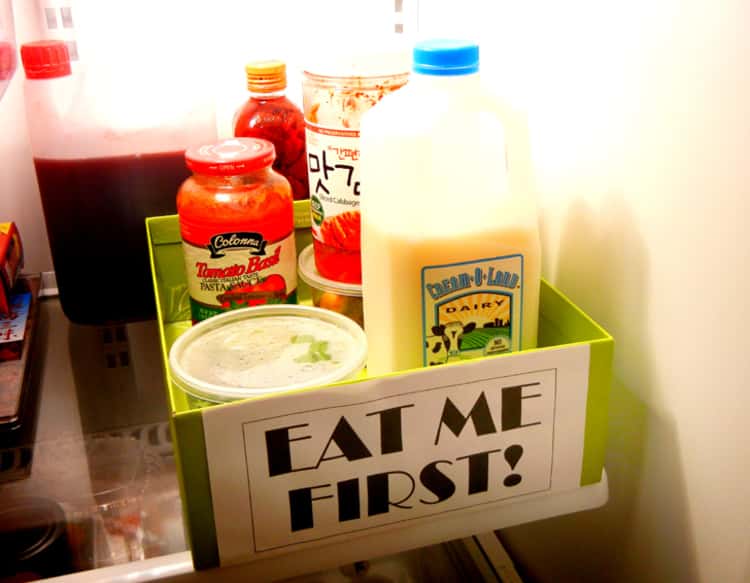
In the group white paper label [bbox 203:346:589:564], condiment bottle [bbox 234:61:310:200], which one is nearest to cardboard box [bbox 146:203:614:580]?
white paper label [bbox 203:346:589:564]

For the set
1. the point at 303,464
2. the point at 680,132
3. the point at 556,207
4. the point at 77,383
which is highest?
the point at 680,132

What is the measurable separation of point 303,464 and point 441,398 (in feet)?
0.39

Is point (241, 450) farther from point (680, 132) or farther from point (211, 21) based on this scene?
point (211, 21)

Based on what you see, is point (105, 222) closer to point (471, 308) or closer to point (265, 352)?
point (265, 352)

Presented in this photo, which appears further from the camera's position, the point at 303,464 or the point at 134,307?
the point at 134,307

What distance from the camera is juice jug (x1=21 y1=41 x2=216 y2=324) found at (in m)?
0.94

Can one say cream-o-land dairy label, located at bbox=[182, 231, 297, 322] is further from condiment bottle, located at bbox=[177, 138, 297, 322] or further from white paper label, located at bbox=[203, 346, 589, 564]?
white paper label, located at bbox=[203, 346, 589, 564]

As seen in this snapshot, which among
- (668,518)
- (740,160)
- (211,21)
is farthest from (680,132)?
(211,21)

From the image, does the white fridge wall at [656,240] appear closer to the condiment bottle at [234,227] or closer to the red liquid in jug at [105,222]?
the condiment bottle at [234,227]

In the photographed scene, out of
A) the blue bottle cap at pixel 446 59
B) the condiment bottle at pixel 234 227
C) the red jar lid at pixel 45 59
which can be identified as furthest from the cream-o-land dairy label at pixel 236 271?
the red jar lid at pixel 45 59

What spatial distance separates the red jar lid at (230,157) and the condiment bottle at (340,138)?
0.17 feet

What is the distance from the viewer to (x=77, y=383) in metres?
0.97

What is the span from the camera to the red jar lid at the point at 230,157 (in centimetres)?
70

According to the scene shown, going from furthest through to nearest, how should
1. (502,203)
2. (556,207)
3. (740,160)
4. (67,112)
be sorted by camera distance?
→ (67,112), (556,207), (502,203), (740,160)
